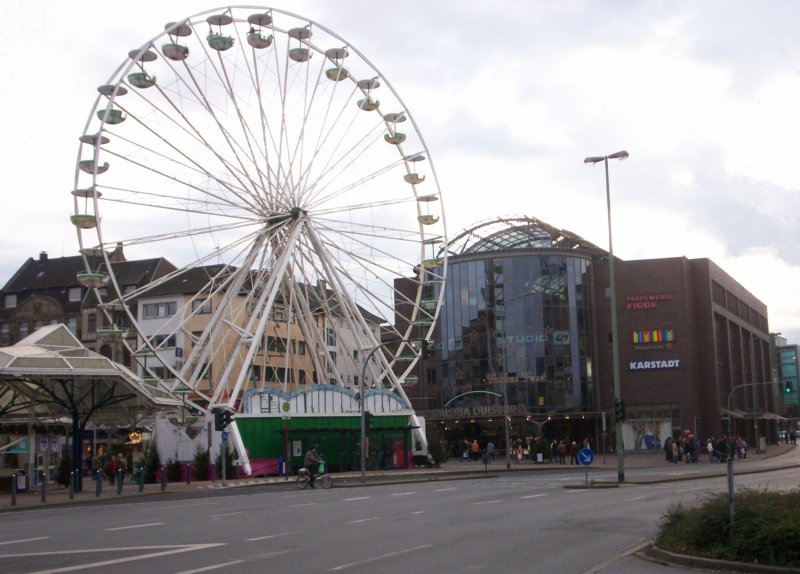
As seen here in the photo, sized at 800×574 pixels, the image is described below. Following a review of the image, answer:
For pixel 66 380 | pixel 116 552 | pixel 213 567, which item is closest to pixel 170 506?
pixel 116 552

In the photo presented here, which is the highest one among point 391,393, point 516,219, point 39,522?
point 516,219

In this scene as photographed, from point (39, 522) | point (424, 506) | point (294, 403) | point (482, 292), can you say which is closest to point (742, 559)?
point (424, 506)

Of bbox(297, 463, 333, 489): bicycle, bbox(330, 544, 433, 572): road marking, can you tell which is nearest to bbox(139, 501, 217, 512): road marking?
bbox(297, 463, 333, 489): bicycle

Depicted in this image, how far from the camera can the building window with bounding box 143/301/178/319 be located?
8500 centimetres

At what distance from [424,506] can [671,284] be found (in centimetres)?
6238

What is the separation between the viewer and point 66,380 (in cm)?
4016

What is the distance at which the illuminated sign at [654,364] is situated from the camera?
3231 inches

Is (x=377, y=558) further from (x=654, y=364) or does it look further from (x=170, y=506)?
(x=654, y=364)

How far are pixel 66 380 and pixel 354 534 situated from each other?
83.0 feet

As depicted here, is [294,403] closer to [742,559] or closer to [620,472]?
[620,472]

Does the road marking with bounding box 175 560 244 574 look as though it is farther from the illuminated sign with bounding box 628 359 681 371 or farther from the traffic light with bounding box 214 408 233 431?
the illuminated sign with bounding box 628 359 681 371

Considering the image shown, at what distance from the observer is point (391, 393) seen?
178 ft

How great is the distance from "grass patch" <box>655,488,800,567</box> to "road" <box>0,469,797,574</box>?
70cm

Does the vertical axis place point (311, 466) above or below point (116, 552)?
above
